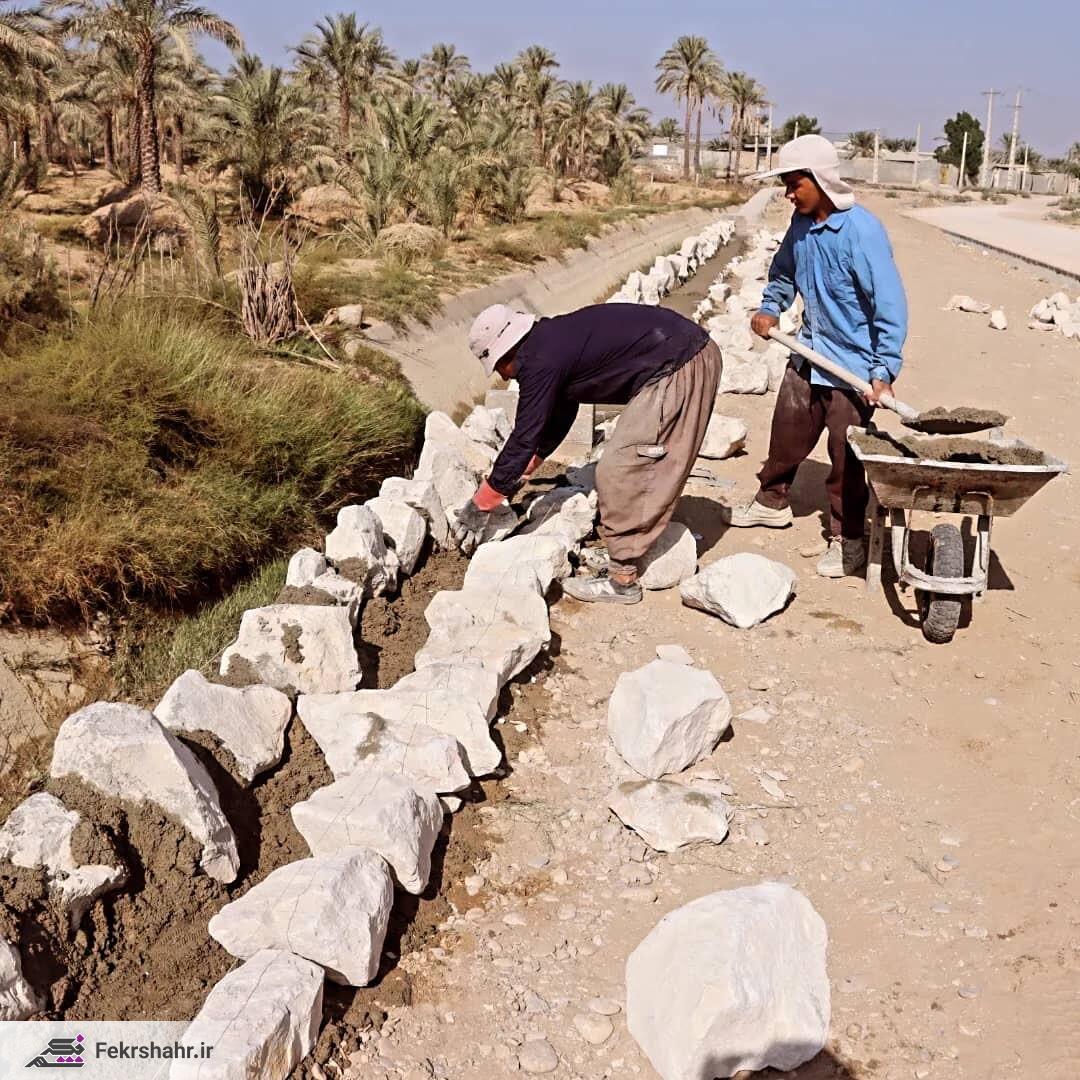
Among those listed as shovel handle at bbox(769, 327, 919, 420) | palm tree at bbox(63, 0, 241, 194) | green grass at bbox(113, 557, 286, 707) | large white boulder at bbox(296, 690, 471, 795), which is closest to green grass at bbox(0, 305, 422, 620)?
green grass at bbox(113, 557, 286, 707)

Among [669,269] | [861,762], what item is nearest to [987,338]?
[669,269]

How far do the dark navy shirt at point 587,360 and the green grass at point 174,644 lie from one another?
1.20 metres

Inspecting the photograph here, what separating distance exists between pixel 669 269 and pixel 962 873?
40.1ft

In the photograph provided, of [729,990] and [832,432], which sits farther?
[832,432]

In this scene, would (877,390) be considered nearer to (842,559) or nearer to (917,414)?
(917,414)

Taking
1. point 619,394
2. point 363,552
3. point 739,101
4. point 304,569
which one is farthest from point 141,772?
point 739,101

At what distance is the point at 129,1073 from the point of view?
6.99ft

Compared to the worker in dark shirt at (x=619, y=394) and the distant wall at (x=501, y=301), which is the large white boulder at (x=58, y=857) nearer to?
the worker in dark shirt at (x=619, y=394)

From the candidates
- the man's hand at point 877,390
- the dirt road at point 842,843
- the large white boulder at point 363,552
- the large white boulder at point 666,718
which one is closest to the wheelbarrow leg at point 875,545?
the dirt road at point 842,843

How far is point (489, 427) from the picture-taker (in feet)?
20.5

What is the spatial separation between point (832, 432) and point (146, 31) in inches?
686

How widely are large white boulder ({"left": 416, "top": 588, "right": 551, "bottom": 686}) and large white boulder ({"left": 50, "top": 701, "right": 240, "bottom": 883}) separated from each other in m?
1.08

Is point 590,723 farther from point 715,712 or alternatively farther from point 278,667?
point 278,667

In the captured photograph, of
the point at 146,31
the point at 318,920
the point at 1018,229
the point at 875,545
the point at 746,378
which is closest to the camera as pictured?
the point at 318,920
